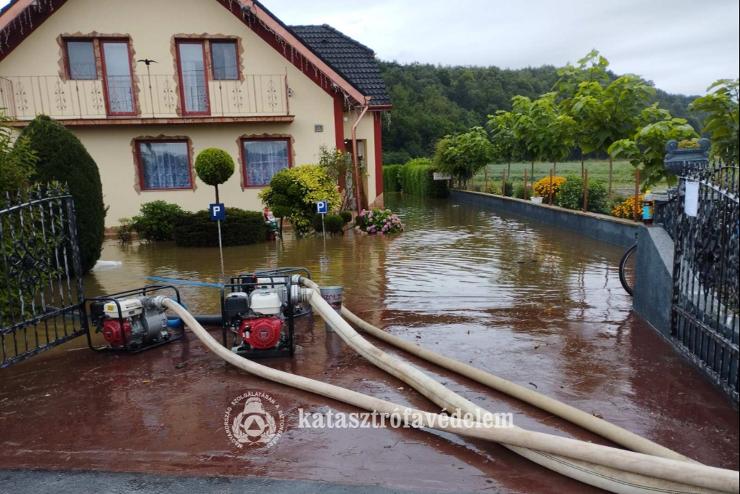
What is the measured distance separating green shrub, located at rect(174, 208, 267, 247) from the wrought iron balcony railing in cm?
385

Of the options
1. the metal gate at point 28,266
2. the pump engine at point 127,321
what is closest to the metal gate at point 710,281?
the pump engine at point 127,321

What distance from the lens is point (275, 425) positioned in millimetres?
3963

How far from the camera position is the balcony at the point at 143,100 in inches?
598

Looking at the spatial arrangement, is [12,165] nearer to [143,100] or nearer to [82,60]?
[143,100]

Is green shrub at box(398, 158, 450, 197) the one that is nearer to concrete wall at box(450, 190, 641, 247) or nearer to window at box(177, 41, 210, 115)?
concrete wall at box(450, 190, 641, 247)

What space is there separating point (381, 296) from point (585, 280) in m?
3.18

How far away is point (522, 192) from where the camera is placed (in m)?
20.7

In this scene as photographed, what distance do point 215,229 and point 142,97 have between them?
5.14 meters

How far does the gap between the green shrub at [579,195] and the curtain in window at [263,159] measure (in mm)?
8204

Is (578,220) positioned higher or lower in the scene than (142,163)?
lower

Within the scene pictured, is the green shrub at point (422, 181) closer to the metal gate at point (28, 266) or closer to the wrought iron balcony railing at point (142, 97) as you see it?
the wrought iron balcony railing at point (142, 97)

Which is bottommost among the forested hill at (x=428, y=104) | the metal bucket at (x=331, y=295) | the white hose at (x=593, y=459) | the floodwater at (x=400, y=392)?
the floodwater at (x=400, y=392)

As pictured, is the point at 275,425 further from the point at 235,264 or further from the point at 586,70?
the point at 586,70

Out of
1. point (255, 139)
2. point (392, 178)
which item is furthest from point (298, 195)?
point (392, 178)
